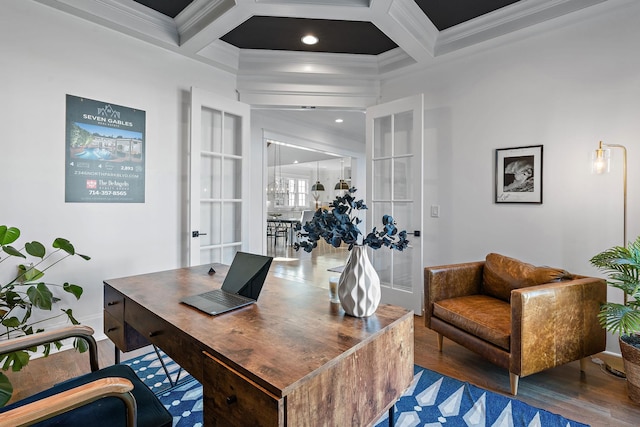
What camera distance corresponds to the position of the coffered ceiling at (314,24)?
260 cm

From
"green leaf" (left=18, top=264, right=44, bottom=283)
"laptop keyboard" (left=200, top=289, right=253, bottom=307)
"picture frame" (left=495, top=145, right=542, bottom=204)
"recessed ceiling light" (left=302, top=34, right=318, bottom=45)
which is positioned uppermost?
"recessed ceiling light" (left=302, top=34, right=318, bottom=45)

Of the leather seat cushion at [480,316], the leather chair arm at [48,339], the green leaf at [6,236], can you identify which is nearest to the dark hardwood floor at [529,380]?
the leather seat cushion at [480,316]

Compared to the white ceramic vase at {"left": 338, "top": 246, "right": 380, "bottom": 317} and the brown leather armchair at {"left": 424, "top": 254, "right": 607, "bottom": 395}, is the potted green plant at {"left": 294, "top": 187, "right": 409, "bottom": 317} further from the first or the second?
the brown leather armchair at {"left": 424, "top": 254, "right": 607, "bottom": 395}

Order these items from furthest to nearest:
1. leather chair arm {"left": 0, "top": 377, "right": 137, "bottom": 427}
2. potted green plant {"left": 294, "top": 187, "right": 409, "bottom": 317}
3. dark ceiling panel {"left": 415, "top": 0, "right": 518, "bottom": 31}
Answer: dark ceiling panel {"left": 415, "top": 0, "right": 518, "bottom": 31} → potted green plant {"left": 294, "top": 187, "right": 409, "bottom": 317} → leather chair arm {"left": 0, "top": 377, "right": 137, "bottom": 427}

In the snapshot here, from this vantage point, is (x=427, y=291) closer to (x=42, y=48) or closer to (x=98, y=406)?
(x=98, y=406)

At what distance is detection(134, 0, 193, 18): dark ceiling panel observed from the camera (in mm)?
2785

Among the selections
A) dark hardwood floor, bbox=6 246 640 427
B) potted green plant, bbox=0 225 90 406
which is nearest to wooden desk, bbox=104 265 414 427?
potted green plant, bbox=0 225 90 406

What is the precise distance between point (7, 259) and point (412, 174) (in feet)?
11.6

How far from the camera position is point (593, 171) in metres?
2.46

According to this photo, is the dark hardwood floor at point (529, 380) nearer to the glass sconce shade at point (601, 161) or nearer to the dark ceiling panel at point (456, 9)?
the glass sconce shade at point (601, 161)

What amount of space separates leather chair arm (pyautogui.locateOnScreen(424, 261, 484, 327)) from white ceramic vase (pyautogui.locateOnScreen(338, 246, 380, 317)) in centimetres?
142

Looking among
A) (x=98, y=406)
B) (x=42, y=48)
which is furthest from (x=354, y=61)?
(x=98, y=406)

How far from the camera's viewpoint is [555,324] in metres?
1.99

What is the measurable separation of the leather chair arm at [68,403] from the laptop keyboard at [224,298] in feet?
1.65
